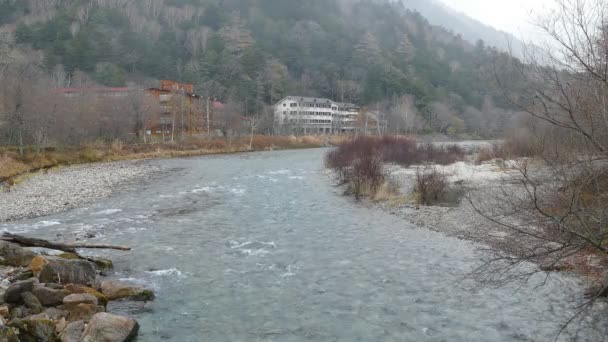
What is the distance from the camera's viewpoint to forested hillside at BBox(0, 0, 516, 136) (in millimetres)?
98625

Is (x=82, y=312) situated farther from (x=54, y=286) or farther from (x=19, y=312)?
(x=54, y=286)

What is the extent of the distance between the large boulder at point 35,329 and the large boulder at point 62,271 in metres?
2.53

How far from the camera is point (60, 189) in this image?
77.0ft

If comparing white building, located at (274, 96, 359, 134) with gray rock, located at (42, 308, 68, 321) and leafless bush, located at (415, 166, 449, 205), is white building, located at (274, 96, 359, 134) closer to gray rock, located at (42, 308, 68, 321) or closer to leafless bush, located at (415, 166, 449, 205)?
leafless bush, located at (415, 166, 449, 205)

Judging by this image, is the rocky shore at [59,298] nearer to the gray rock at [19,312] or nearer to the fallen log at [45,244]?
the gray rock at [19,312]

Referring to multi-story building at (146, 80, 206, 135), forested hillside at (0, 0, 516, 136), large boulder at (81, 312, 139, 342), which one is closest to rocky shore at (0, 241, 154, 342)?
large boulder at (81, 312, 139, 342)

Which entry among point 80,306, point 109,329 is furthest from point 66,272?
point 109,329

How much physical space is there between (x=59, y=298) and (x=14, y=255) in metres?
3.26

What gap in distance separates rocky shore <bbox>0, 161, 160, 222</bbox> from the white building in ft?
201

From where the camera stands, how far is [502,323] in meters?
8.24

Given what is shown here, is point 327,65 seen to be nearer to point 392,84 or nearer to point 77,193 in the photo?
point 392,84

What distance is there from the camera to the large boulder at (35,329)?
6762 mm

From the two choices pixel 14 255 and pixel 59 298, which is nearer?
pixel 59 298

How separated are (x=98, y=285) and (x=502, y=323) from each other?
8.16 meters
